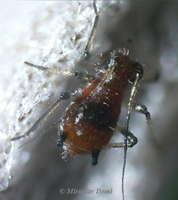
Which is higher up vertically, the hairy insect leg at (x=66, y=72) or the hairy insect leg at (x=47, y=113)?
the hairy insect leg at (x=66, y=72)

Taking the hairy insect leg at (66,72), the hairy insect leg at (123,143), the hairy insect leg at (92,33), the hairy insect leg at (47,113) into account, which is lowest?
the hairy insect leg at (123,143)

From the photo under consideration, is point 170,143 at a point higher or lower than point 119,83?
lower

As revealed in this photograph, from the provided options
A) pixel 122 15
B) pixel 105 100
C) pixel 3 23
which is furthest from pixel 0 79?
pixel 122 15

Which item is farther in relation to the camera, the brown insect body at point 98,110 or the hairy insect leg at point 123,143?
the hairy insect leg at point 123,143

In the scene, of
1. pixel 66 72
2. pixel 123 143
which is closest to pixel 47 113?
pixel 66 72

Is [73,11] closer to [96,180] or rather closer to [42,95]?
[42,95]

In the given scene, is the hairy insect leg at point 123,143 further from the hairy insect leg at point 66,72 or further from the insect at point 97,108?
the hairy insect leg at point 66,72

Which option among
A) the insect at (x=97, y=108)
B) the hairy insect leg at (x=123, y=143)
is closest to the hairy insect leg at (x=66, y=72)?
the insect at (x=97, y=108)
